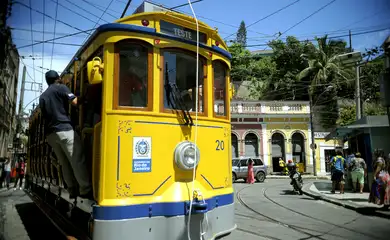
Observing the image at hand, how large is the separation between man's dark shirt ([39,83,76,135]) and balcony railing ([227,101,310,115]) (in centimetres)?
2337

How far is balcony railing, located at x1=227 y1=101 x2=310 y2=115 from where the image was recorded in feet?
90.6

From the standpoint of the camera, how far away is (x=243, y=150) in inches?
1063

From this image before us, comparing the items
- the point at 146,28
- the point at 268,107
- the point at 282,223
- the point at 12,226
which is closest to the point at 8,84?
the point at 146,28

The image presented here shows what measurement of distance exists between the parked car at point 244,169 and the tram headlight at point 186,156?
16.6 meters

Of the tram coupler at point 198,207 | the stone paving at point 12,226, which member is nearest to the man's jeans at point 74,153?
the tram coupler at point 198,207

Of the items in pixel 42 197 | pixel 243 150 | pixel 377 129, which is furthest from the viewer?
pixel 243 150

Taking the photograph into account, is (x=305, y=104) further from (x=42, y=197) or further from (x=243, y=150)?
(x=42, y=197)

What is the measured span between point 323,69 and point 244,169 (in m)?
15.8

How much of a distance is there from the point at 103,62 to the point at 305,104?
26901 millimetres

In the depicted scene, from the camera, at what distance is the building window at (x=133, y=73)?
161 inches

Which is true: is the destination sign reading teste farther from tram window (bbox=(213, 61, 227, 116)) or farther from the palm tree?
the palm tree

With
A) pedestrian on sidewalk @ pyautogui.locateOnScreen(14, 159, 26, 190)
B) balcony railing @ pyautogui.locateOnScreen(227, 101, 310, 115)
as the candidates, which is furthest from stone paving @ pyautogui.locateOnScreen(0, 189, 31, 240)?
balcony railing @ pyautogui.locateOnScreen(227, 101, 310, 115)

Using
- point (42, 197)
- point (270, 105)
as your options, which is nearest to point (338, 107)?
point (270, 105)

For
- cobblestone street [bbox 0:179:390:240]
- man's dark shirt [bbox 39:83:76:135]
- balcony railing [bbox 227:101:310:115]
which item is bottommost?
cobblestone street [bbox 0:179:390:240]
